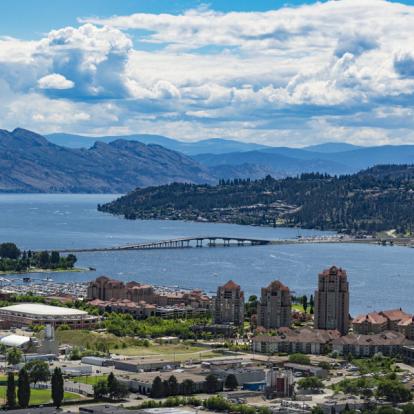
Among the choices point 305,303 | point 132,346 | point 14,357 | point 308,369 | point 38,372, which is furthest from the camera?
point 305,303

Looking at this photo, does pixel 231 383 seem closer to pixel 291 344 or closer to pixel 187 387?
pixel 187 387

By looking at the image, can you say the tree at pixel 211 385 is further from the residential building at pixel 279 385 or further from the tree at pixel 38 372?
the tree at pixel 38 372

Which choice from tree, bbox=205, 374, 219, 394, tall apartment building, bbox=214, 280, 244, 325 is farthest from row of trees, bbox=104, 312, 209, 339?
tree, bbox=205, 374, 219, 394

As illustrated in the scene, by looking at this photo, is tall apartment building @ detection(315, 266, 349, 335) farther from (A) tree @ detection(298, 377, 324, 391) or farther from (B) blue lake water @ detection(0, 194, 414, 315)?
(A) tree @ detection(298, 377, 324, 391)

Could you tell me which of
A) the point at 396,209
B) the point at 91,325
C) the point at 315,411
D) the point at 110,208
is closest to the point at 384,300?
the point at 91,325

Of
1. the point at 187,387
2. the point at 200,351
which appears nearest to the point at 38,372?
the point at 187,387

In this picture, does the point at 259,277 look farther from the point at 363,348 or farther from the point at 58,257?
the point at 363,348
